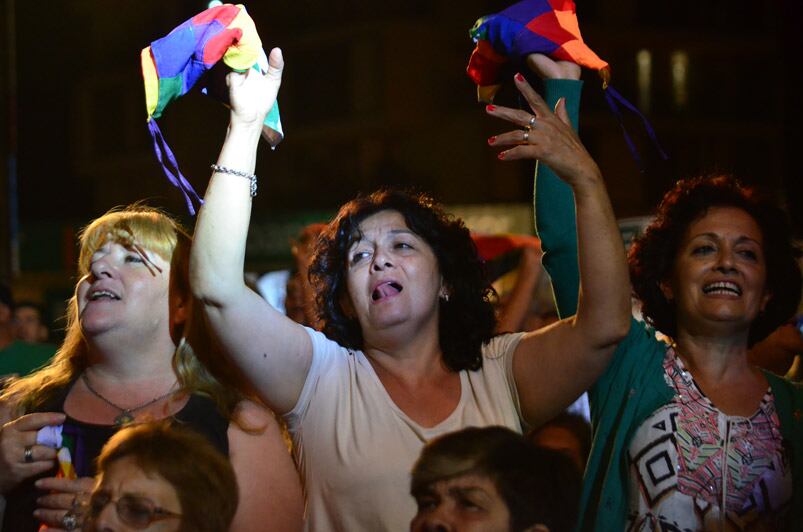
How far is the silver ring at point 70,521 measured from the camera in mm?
2299

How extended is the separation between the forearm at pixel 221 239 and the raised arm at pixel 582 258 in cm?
60

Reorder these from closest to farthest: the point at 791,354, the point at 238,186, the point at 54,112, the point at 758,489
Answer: the point at 238,186
the point at 758,489
the point at 791,354
the point at 54,112

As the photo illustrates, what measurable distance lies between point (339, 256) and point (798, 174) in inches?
114

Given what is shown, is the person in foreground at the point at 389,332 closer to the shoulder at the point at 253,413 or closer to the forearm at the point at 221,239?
the forearm at the point at 221,239

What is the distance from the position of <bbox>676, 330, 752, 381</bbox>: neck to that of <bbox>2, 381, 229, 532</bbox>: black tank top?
126 centimetres

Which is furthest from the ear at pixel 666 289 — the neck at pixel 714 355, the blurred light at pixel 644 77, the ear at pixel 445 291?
the blurred light at pixel 644 77

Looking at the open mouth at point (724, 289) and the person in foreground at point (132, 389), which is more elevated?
the open mouth at point (724, 289)

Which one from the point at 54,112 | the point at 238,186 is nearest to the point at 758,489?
the point at 238,186

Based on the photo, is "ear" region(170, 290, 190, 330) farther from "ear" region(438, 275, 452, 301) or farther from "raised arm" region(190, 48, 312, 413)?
"ear" region(438, 275, 452, 301)

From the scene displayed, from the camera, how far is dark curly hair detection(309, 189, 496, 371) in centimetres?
266

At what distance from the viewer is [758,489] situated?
255cm

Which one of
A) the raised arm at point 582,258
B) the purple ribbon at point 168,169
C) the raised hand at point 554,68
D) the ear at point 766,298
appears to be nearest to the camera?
the raised arm at point 582,258

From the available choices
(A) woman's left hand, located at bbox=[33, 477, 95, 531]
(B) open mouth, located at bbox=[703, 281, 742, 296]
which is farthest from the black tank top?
(B) open mouth, located at bbox=[703, 281, 742, 296]

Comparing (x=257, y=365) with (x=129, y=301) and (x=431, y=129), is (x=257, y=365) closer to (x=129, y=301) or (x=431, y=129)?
(x=129, y=301)
